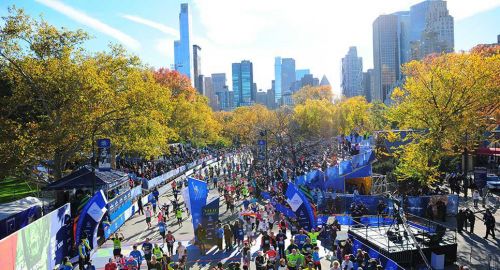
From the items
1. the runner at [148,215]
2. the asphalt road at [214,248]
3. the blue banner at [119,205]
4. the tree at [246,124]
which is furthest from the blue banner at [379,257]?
the tree at [246,124]

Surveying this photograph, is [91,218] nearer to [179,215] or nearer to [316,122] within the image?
[179,215]

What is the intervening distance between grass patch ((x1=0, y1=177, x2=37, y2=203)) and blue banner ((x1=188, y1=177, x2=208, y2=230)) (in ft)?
57.5

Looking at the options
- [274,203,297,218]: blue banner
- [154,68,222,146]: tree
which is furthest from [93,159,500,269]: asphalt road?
[154,68,222,146]: tree

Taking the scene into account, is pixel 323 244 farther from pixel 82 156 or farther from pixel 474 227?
pixel 82 156

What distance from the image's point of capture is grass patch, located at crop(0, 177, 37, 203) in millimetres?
34037

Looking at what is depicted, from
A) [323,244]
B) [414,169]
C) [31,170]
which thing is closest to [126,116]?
[31,170]

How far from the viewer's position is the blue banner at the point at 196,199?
1886 centimetres

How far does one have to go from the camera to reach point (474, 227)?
2083 centimetres

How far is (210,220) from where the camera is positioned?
19016mm

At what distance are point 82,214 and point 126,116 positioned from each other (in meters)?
10.3

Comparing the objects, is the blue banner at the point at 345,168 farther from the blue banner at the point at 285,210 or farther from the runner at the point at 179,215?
the runner at the point at 179,215

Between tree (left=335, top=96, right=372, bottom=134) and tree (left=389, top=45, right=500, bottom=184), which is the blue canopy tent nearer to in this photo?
tree (left=389, top=45, right=500, bottom=184)

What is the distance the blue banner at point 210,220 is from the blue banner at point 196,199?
226mm

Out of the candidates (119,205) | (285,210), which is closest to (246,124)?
(119,205)
